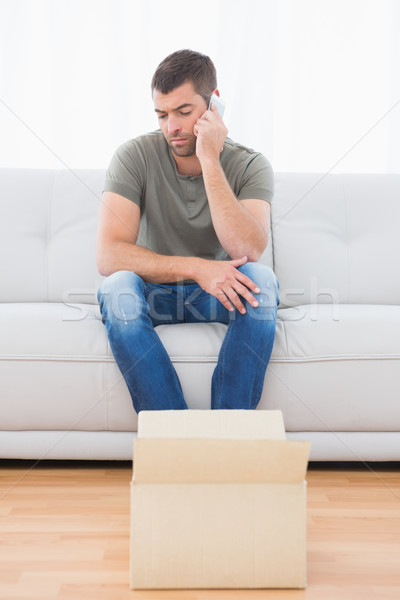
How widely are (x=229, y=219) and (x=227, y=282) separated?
0.71 ft

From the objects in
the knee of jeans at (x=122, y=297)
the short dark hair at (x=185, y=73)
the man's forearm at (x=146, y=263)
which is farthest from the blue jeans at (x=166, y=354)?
the short dark hair at (x=185, y=73)

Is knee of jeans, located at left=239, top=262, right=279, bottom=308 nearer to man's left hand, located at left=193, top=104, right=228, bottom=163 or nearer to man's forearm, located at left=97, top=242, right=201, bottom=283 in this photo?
man's forearm, located at left=97, top=242, right=201, bottom=283

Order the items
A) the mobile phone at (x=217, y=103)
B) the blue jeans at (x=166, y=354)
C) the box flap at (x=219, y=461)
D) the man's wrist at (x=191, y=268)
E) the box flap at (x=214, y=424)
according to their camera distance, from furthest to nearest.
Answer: the mobile phone at (x=217, y=103) < the man's wrist at (x=191, y=268) < the blue jeans at (x=166, y=354) < the box flap at (x=214, y=424) < the box flap at (x=219, y=461)

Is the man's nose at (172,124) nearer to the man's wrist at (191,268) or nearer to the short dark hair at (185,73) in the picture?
the short dark hair at (185,73)

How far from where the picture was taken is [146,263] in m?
1.59

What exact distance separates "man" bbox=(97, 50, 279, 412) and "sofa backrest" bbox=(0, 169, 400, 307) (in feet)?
1.02

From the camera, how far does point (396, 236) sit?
6.60 ft

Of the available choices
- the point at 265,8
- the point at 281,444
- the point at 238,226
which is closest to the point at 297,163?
the point at 265,8

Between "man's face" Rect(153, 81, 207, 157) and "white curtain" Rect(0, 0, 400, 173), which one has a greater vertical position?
"white curtain" Rect(0, 0, 400, 173)

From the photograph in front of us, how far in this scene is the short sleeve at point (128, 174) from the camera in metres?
1.69

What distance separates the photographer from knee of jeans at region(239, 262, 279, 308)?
4.75 ft

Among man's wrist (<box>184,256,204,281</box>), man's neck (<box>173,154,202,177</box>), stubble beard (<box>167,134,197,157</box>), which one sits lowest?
man's wrist (<box>184,256,204,281</box>)

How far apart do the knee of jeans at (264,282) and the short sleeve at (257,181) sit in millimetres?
260

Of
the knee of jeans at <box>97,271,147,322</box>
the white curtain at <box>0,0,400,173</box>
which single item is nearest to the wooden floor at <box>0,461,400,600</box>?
the knee of jeans at <box>97,271,147,322</box>
